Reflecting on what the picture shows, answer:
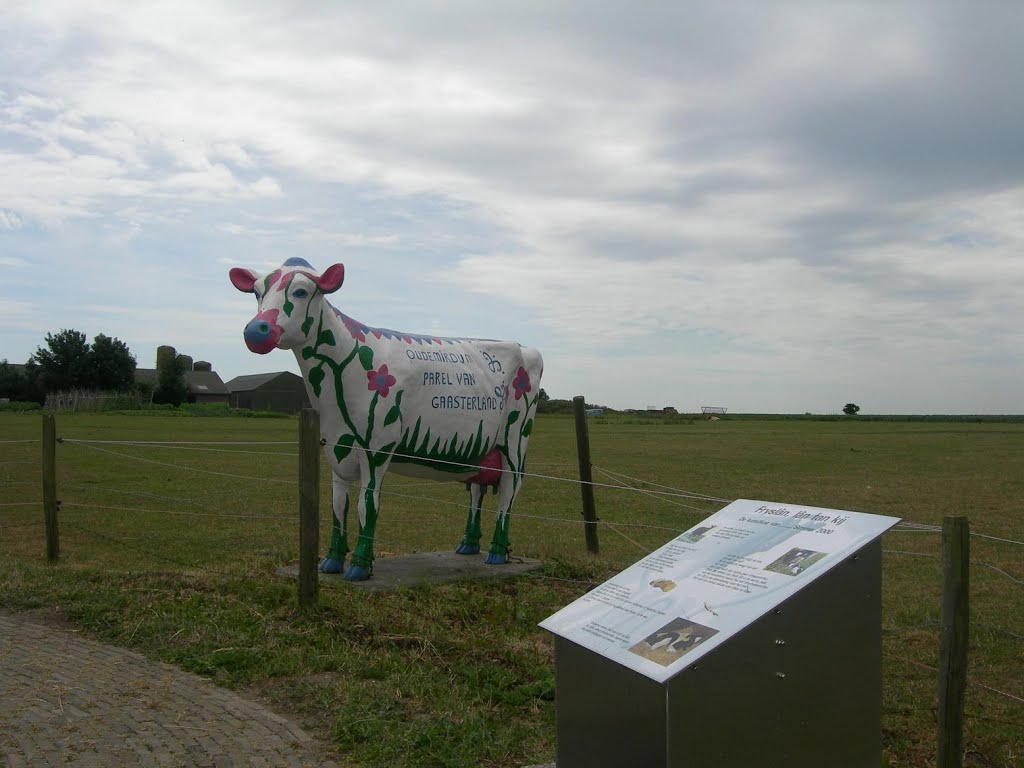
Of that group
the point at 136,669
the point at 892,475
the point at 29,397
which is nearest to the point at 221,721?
the point at 136,669

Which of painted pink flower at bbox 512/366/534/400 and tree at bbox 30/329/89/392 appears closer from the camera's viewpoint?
painted pink flower at bbox 512/366/534/400

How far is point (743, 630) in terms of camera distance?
Result: 338 cm

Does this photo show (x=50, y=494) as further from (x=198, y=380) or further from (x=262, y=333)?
(x=198, y=380)

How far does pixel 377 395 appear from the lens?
310 inches

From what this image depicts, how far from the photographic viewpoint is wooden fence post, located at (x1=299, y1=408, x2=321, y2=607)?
6672 mm

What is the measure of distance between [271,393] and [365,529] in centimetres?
7388

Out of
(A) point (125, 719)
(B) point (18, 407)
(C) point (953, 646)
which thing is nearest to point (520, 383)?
(A) point (125, 719)

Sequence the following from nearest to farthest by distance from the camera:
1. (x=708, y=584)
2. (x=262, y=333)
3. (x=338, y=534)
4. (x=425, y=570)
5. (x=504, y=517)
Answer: (x=708, y=584) < (x=262, y=333) < (x=338, y=534) < (x=425, y=570) < (x=504, y=517)

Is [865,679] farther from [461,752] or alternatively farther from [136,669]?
[136,669]

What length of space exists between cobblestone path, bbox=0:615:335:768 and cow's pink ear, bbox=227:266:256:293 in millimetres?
3177

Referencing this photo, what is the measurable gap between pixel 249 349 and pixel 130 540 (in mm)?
5053

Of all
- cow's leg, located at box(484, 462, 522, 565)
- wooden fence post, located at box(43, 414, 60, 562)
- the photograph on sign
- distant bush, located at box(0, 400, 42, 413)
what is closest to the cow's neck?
cow's leg, located at box(484, 462, 522, 565)

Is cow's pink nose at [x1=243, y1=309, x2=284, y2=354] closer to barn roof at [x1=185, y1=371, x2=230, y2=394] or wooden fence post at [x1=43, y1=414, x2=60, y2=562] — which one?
wooden fence post at [x1=43, y1=414, x2=60, y2=562]

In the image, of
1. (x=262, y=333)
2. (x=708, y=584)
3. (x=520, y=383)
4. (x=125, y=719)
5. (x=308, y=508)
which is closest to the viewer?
(x=708, y=584)
